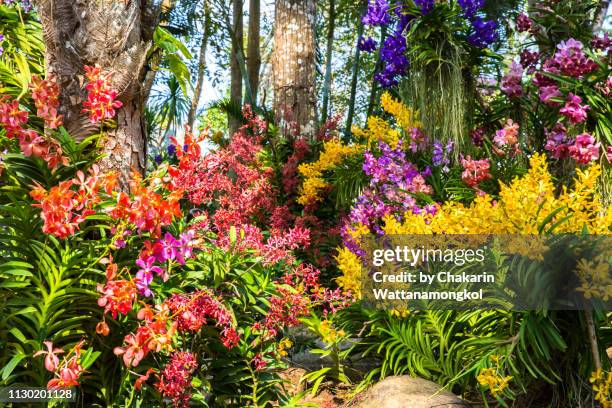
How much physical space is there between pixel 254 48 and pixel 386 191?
258 inches

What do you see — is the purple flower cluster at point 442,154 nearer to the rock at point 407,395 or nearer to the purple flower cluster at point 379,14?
the purple flower cluster at point 379,14

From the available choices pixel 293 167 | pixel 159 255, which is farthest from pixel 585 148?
pixel 159 255

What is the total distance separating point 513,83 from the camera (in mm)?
4734

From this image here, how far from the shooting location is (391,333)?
3.65 metres

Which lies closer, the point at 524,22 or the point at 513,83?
the point at 513,83

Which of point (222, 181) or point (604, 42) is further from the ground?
point (604, 42)

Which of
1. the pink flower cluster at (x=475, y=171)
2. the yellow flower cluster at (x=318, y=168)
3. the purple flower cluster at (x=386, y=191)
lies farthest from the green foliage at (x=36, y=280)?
the yellow flower cluster at (x=318, y=168)

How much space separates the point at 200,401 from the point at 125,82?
1.63 m

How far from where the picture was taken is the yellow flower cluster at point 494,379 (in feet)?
8.88

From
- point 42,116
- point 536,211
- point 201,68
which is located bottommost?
point 536,211

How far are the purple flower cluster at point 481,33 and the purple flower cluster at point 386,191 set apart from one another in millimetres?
1303

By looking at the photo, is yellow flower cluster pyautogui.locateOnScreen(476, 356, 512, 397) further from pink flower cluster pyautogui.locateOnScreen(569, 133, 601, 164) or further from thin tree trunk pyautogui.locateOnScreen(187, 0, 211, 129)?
thin tree trunk pyautogui.locateOnScreen(187, 0, 211, 129)

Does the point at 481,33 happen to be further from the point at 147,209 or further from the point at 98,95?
the point at 147,209

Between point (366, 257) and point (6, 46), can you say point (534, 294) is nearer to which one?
point (366, 257)
